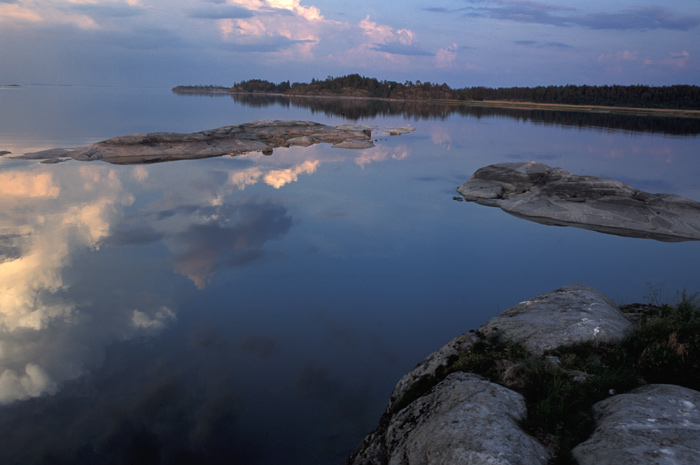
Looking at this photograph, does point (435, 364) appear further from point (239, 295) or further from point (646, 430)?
point (239, 295)

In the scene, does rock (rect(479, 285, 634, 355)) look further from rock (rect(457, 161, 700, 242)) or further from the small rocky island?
rock (rect(457, 161, 700, 242))

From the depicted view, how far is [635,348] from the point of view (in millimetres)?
6707

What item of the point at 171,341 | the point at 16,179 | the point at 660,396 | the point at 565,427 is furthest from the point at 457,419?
the point at 16,179

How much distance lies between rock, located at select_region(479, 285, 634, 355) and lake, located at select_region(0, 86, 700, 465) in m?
2.65

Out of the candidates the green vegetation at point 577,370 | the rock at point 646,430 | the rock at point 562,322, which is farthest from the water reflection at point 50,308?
the rock at point 646,430

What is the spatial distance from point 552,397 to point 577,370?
1.10m

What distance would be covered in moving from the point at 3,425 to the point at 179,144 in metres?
34.4

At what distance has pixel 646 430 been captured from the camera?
4.58 metres

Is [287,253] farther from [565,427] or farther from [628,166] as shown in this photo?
[628,166]

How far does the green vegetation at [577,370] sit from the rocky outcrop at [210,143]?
33280 millimetres

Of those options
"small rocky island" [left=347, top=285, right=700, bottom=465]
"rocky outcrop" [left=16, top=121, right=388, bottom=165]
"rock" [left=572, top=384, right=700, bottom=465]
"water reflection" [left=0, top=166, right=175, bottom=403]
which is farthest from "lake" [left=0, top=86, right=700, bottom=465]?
"rocky outcrop" [left=16, top=121, right=388, bottom=165]

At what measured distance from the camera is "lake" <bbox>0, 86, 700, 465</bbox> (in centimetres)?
768

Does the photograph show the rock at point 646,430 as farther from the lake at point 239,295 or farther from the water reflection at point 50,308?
the water reflection at point 50,308

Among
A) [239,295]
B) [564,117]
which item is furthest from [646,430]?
[564,117]
